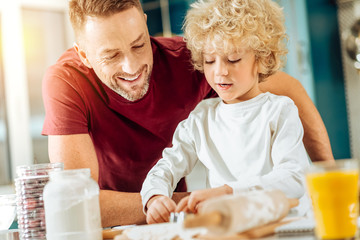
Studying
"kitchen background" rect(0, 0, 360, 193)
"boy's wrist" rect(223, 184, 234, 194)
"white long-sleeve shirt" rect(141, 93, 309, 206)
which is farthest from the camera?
"kitchen background" rect(0, 0, 360, 193)

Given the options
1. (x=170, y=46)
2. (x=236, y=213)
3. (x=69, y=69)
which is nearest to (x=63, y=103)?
(x=69, y=69)

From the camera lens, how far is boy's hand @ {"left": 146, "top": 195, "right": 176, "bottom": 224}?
1.21 metres

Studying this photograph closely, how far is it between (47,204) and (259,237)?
46 cm

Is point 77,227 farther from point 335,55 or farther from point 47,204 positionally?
point 335,55

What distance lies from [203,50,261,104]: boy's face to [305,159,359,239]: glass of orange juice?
2.07 feet

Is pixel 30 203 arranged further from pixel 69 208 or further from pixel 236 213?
pixel 236 213

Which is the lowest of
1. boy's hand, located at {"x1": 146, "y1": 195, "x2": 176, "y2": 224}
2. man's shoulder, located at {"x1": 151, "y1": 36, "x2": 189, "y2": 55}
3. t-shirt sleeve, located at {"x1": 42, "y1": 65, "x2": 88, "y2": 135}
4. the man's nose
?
boy's hand, located at {"x1": 146, "y1": 195, "x2": 176, "y2": 224}

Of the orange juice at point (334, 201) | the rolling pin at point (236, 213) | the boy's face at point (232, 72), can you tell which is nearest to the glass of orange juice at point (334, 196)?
the orange juice at point (334, 201)

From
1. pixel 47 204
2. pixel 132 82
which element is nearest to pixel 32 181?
pixel 47 204

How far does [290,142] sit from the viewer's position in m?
1.29

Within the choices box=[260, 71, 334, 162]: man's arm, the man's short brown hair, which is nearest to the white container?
the man's short brown hair

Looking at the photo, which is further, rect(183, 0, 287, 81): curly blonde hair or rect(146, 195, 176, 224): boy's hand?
rect(183, 0, 287, 81): curly blonde hair

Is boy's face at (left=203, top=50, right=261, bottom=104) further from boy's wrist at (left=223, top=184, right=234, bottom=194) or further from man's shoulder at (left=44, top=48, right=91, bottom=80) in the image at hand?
man's shoulder at (left=44, top=48, right=91, bottom=80)

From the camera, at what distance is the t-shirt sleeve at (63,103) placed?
158 cm
